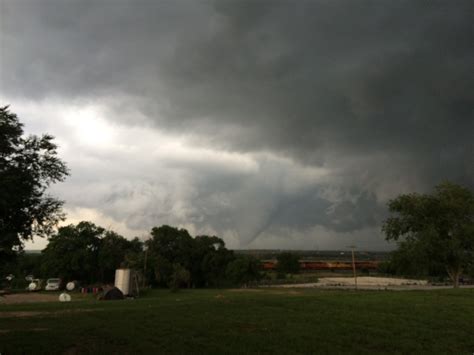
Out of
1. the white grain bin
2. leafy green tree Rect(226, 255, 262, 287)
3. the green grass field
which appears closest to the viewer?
the green grass field

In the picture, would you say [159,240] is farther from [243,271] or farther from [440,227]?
[440,227]

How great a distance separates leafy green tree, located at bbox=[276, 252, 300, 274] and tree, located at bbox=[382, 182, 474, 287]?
99.9 metres

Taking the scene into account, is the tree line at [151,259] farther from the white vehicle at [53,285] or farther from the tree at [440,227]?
the tree at [440,227]

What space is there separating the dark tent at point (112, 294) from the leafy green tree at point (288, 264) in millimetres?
103077

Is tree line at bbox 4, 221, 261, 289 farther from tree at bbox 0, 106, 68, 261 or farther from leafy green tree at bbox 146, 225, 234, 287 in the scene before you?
tree at bbox 0, 106, 68, 261

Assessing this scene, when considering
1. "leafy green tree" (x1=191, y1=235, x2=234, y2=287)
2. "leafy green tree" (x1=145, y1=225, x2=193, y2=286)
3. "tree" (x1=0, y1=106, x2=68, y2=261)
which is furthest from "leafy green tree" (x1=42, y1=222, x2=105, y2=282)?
"tree" (x1=0, y1=106, x2=68, y2=261)

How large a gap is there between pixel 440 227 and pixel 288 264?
103 meters

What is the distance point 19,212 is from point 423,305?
78.8ft

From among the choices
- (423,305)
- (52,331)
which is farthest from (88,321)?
(423,305)

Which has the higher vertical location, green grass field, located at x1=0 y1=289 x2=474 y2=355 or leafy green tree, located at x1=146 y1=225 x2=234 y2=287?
leafy green tree, located at x1=146 y1=225 x2=234 y2=287

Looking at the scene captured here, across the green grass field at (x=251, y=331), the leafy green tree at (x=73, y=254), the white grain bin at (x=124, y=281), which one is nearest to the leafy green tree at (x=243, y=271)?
the leafy green tree at (x=73, y=254)

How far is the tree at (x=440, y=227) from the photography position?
3997cm

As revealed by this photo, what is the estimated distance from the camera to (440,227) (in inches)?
1656

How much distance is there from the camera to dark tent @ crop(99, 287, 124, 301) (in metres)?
42.9
